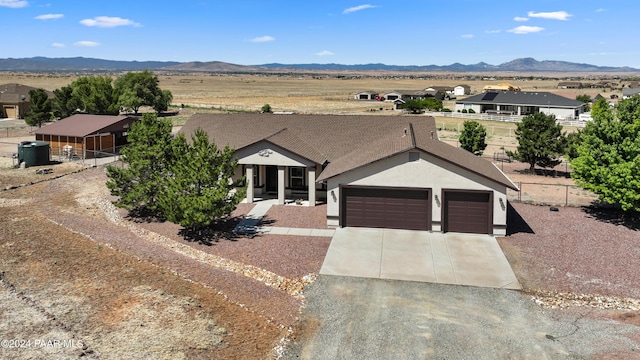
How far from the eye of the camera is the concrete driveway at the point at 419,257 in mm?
18125

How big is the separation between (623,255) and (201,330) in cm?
1734

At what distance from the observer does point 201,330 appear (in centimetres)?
1350

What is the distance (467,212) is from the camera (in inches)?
914

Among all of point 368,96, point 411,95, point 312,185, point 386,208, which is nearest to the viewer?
point 386,208

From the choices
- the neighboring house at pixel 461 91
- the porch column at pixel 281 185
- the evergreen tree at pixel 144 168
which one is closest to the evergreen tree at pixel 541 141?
the porch column at pixel 281 185

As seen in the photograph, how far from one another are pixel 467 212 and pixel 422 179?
265 cm

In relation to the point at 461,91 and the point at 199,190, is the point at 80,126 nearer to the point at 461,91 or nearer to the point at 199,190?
the point at 199,190

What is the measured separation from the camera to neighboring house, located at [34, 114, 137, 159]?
140 ft

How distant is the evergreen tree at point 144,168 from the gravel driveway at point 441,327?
37.5 ft

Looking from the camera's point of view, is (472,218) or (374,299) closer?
(374,299)

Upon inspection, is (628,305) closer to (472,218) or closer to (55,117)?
(472,218)

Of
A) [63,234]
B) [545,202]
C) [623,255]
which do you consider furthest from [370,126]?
[63,234]

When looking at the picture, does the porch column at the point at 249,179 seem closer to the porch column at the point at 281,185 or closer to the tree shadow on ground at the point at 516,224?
the porch column at the point at 281,185

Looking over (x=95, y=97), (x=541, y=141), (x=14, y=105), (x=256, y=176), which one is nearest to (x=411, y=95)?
(x=95, y=97)
